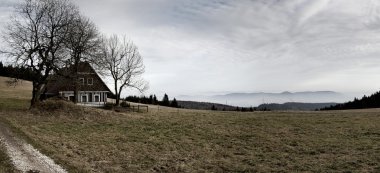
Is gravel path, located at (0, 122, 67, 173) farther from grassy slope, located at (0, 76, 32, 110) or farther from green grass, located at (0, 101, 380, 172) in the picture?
grassy slope, located at (0, 76, 32, 110)

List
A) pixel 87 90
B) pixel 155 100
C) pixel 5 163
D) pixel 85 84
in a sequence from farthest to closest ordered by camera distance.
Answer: pixel 155 100, pixel 87 90, pixel 85 84, pixel 5 163

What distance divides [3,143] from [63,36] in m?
28.1

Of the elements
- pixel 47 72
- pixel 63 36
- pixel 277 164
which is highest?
pixel 63 36

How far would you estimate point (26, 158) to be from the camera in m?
17.6

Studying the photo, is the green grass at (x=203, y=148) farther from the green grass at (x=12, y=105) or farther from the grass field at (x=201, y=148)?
the green grass at (x=12, y=105)

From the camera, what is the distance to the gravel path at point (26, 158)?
15.8 m

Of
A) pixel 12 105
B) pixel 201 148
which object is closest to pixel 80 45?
pixel 12 105

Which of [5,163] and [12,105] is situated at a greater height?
[12,105]

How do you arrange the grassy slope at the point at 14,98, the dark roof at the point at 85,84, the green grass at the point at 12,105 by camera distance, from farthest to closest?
the dark roof at the point at 85,84, the grassy slope at the point at 14,98, the green grass at the point at 12,105

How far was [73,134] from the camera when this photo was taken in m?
29.2

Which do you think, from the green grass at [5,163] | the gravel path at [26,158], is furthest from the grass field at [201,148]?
the green grass at [5,163]

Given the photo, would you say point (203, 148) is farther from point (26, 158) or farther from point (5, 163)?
point (5, 163)

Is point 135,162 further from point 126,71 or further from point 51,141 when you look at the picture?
point 126,71

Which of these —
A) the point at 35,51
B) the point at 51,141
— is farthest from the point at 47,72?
the point at 51,141
